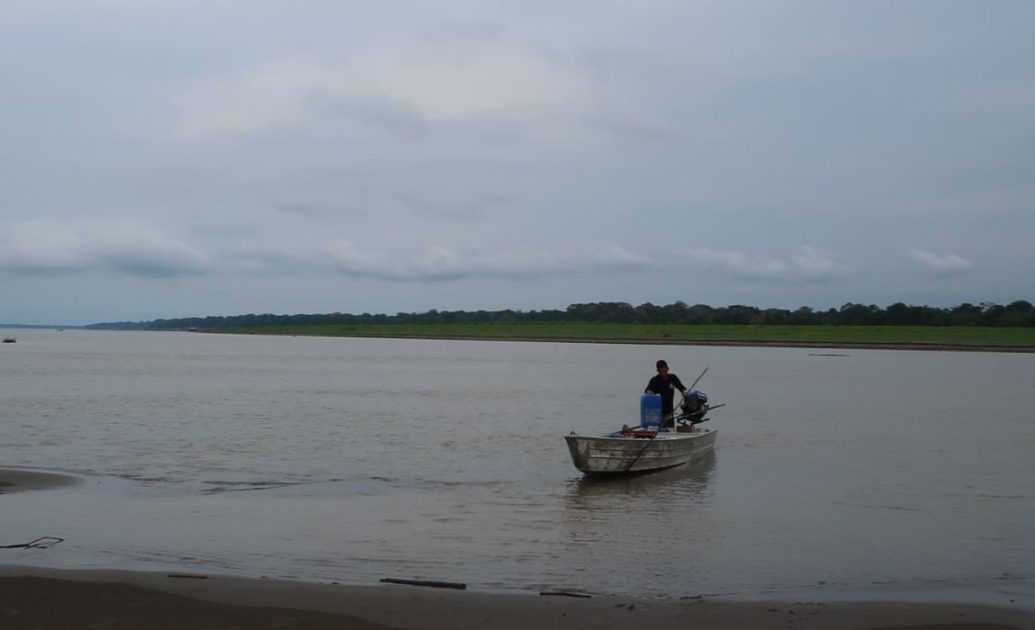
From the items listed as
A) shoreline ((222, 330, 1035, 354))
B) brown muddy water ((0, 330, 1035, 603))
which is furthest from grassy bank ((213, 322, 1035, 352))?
brown muddy water ((0, 330, 1035, 603))

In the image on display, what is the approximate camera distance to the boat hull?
1770 centimetres

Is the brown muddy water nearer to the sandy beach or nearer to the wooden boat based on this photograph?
the wooden boat

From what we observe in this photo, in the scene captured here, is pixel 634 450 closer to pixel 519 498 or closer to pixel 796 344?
pixel 519 498

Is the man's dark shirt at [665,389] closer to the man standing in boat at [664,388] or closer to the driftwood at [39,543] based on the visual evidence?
the man standing in boat at [664,388]

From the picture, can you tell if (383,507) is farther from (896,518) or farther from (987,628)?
(987,628)

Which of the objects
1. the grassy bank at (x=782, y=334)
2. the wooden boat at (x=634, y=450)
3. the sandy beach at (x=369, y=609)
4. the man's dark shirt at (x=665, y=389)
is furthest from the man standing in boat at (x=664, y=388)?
the grassy bank at (x=782, y=334)

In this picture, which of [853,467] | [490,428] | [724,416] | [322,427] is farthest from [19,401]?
[853,467]

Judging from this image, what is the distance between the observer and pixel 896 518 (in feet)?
48.4

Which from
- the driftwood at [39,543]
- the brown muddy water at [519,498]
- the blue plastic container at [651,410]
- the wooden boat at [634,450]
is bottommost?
the brown muddy water at [519,498]

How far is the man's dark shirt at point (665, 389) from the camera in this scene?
19953 millimetres

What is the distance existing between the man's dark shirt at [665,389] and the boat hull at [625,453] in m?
0.87

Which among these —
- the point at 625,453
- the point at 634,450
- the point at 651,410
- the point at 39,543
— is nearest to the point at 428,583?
the point at 39,543

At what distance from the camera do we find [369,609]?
28.1ft

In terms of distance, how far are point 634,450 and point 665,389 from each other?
239 cm
